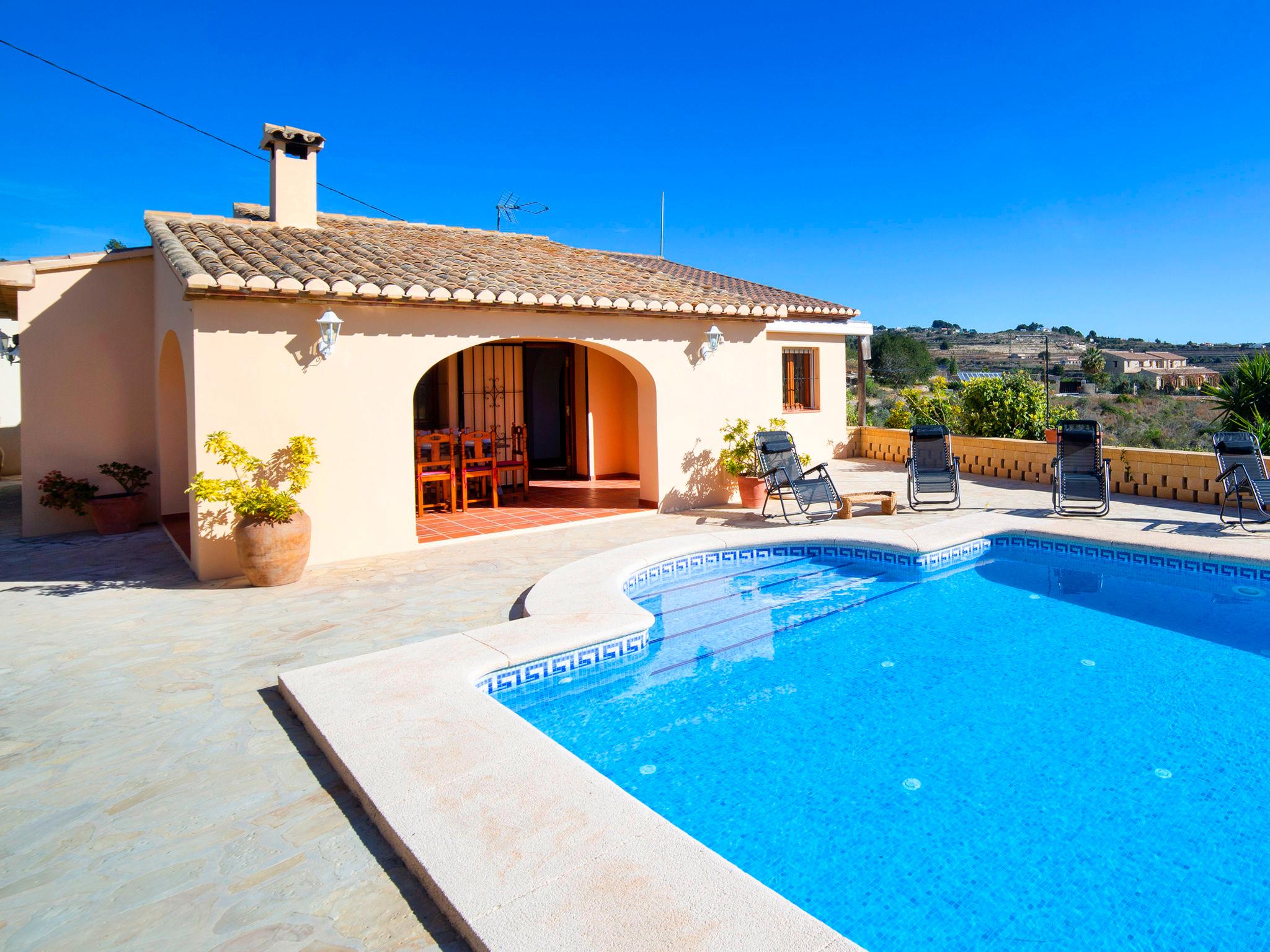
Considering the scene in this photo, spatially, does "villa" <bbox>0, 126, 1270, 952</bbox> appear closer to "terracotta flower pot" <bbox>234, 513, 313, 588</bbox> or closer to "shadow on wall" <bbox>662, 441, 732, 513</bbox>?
"shadow on wall" <bbox>662, 441, 732, 513</bbox>

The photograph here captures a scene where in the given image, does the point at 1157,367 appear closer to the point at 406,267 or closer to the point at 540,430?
the point at 540,430

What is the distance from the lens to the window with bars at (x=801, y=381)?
18.6 metres

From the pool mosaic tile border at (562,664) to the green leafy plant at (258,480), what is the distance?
3.82 meters

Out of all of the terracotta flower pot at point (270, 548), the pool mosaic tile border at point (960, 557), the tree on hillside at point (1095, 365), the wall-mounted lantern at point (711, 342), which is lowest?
the pool mosaic tile border at point (960, 557)

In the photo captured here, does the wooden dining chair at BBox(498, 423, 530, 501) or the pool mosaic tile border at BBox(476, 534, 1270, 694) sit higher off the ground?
the wooden dining chair at BBox(498, 423, 530, 501)

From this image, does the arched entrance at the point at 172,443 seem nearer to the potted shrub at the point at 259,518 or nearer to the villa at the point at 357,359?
the villa at the point at 357,359

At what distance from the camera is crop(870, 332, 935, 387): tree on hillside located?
47812 millimetres

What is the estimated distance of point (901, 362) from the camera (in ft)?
161

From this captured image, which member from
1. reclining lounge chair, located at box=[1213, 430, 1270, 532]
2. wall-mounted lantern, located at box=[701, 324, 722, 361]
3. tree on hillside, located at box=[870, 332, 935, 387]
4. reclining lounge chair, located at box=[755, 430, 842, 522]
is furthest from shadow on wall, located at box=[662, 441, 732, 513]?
tree on hillside, located at box=[870, 332, 935, 387]

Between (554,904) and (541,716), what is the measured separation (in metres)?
2.54

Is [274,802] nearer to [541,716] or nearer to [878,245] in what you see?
[541,716]

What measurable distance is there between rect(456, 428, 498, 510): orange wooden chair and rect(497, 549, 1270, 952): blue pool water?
539cm

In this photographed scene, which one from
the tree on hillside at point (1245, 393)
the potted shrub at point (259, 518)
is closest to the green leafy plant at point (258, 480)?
the potted shrub at point (259, 518)

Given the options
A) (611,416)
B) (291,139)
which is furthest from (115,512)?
(611,416)
